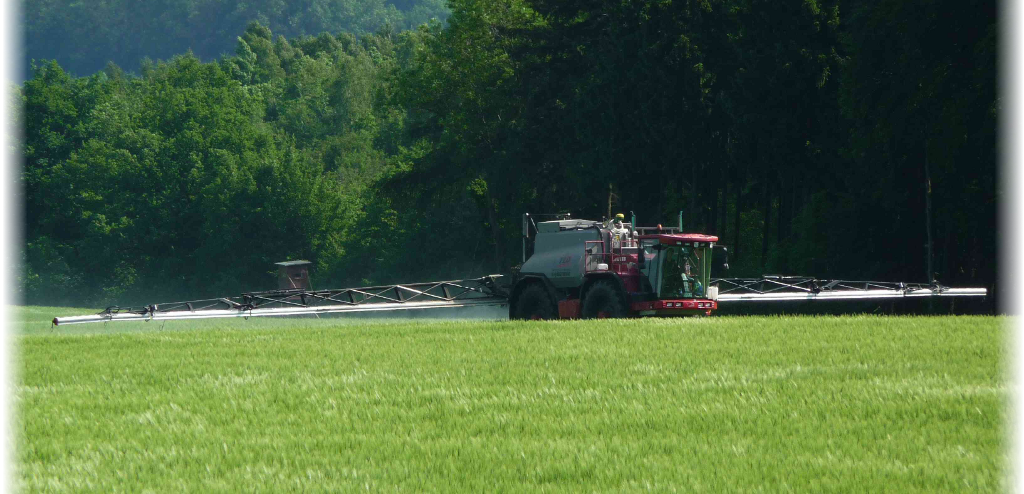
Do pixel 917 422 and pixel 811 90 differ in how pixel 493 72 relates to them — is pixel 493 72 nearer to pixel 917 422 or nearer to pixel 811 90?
pixel 811 90

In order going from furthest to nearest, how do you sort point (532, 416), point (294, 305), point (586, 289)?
point (586, 289) < point (294, 305) < point (532, 416)

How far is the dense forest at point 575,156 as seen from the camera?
3731 centimetres

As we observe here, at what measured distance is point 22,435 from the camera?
1138 cm

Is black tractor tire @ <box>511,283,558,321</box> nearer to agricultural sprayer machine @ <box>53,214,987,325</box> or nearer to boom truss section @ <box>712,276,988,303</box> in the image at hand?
agricultural sprayer machine @ <box>53,214,987,325</box>

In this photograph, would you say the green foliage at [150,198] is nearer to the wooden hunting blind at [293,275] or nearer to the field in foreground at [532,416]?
the wooden hunting blind at [293,275]

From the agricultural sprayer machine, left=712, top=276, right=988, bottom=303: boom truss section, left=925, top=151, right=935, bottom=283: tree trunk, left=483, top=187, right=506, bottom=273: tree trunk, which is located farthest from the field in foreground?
left=483, top=187, right=506, bottom=273: tree trunk

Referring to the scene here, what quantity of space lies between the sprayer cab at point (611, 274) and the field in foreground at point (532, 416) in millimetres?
6828

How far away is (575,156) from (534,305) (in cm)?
2572

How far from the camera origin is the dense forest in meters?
37.3

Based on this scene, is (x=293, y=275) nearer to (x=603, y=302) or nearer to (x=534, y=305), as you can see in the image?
(x=534, y=305)

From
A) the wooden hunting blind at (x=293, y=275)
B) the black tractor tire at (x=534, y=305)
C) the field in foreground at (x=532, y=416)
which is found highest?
the wooden hunting blind at (x=293, y=275)

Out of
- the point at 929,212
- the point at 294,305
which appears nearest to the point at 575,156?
the point at 929,212

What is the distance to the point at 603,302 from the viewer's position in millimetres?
28141

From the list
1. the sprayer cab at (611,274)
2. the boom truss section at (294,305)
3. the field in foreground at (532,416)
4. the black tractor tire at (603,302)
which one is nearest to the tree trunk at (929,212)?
the sprayer cab at (611,274)
